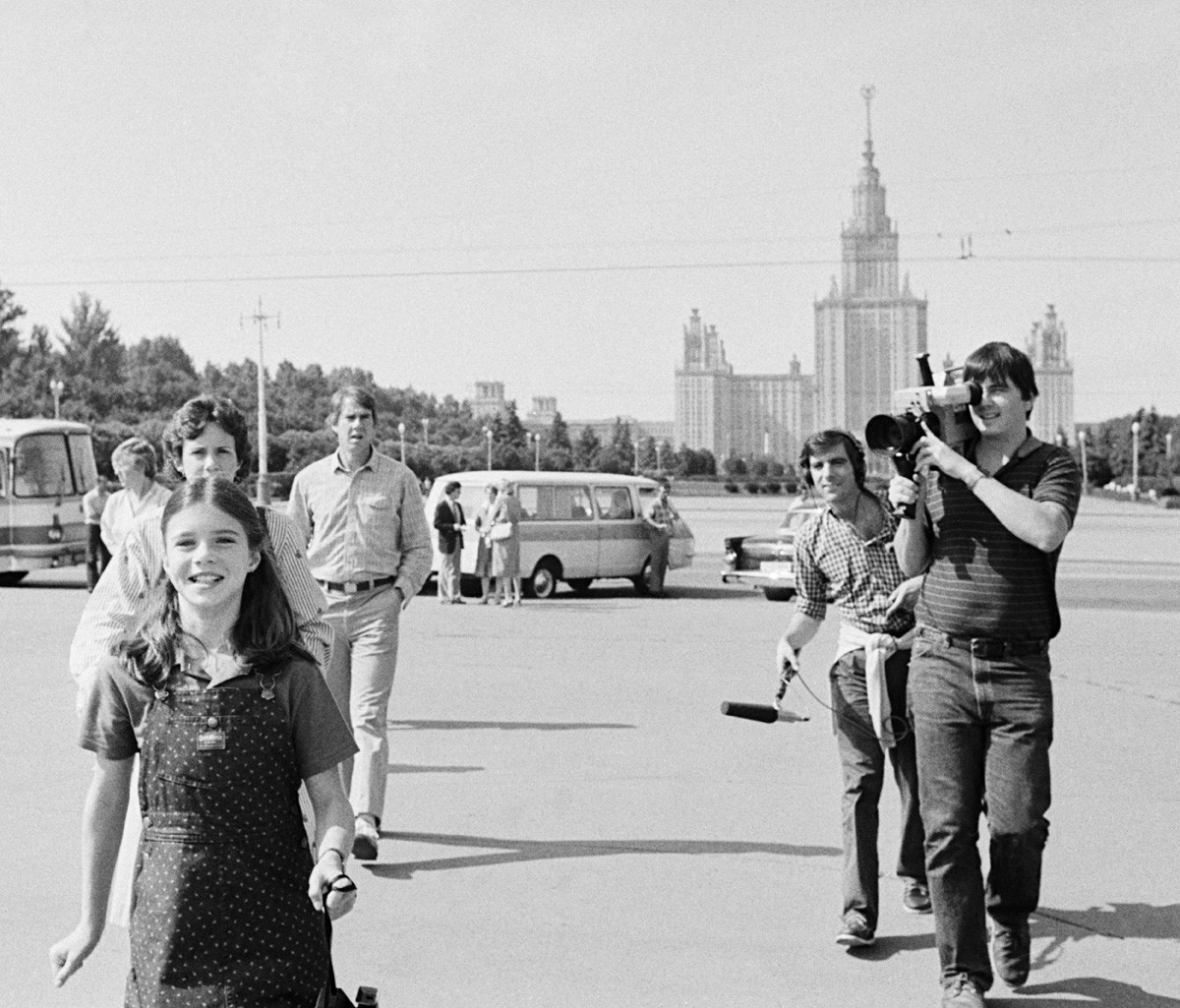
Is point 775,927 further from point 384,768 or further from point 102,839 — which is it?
point 102,839

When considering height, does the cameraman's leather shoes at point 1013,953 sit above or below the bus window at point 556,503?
below

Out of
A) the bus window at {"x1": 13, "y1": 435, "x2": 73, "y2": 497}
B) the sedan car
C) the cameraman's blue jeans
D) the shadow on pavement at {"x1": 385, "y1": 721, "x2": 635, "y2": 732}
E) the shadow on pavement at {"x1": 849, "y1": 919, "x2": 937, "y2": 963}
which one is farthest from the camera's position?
the bus window at {"x1": 13, "y1": 435, "x2": 73, "y2": 497}

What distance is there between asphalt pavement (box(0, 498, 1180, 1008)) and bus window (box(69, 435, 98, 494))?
13324 millimetres

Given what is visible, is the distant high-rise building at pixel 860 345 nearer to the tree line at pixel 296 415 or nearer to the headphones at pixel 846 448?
the tree line at pixel 296 415

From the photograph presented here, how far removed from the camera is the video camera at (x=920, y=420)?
174 inches

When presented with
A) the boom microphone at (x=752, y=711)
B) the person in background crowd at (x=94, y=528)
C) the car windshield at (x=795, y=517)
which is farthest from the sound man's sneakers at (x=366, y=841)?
the person in background crowd at (x=94, y=528)

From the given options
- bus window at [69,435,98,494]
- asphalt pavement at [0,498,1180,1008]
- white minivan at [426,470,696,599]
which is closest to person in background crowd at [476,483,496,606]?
white minivan at [426,470,696,599]

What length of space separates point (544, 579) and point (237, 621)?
17.4m

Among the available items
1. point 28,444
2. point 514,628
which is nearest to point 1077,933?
point 514,628

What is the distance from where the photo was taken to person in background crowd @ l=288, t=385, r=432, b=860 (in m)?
6.27

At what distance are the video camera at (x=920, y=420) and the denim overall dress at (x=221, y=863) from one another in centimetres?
218

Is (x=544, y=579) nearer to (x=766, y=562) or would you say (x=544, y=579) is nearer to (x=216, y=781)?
(x=766, y=562)

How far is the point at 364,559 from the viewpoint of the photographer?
650 centimetres

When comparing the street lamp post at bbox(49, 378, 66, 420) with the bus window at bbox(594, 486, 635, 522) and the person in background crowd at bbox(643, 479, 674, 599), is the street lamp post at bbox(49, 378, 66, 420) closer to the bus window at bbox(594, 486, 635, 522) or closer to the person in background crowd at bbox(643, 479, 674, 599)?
the bus window at bbox(594, 486, 635, 522)
